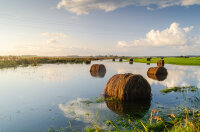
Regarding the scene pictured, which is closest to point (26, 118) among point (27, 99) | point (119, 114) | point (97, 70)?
point (27, 99)

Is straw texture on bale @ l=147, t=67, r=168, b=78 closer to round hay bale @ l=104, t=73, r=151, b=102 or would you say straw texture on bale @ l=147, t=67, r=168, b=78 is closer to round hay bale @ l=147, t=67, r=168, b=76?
round hay bale @ l=147, t=67, r=168, b=76

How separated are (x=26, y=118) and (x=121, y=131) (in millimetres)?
5250

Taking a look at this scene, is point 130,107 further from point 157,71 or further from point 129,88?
point 157,71

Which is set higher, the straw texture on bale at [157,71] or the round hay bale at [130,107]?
the straw texture on bale at [157,71]

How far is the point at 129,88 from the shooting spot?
33.0 ft

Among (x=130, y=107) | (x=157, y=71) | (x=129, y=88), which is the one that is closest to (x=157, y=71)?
(x=157, y=71)

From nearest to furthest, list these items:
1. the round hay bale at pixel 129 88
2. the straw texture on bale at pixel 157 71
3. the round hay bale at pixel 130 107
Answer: the round hay bale at pixel 130 107
the round hay bale at pixel 129 88
the straw texture on bale at pixel 157 71

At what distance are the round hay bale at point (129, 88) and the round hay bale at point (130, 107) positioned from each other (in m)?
0.43

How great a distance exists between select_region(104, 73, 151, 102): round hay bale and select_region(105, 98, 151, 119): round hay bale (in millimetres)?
426

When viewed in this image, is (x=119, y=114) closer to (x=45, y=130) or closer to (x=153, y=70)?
(x=45, y=130)

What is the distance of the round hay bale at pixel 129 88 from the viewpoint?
10.0m

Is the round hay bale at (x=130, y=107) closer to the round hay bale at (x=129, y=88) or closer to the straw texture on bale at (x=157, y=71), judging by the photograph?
the round hay bale at (x=129, y=88)

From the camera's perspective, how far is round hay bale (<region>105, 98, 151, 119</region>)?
7.78m

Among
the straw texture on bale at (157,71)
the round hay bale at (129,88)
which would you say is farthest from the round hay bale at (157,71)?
the round hay bale at (129,88)
